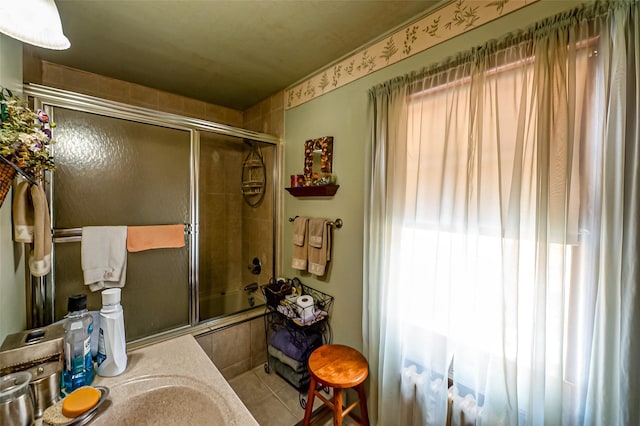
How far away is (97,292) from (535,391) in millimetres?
2218

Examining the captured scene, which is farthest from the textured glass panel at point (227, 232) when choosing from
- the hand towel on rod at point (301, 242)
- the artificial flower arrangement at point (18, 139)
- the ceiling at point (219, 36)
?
the artificial flower arrangement at point (18, 139)

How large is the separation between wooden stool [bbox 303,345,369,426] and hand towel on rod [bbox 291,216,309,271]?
614 mm

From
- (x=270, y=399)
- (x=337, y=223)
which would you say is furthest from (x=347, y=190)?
(x=270, y=399)

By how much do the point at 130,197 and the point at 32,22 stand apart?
1032mm

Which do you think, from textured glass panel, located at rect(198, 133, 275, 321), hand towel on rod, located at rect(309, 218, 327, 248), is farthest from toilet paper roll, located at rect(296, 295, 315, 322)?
textured glass panel, located at rect(198, 133, 275, 321)

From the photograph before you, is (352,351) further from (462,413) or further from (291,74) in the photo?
(291,74)

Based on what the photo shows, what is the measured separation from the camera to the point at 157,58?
178 centimetres

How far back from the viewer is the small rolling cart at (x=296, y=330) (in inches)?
70.6

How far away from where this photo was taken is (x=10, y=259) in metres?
1.02

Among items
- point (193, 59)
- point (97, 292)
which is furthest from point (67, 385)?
point (193, 59)

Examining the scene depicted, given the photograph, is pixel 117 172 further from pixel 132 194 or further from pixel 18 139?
pixel 18 139

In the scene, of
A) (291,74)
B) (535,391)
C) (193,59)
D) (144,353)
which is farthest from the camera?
(291,74)

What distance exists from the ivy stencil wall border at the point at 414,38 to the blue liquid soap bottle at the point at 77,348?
184 centimetres

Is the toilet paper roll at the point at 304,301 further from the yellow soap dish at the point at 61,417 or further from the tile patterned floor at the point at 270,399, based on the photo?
the yellow soap dish at the point at 61,417
